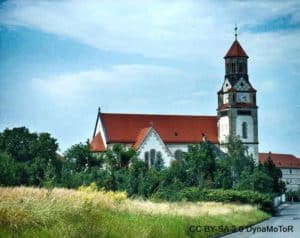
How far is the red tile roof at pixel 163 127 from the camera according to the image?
47438mm

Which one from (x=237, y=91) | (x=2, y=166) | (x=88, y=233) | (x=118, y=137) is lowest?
(x=88, y=233)

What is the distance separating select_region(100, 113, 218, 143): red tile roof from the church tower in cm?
133

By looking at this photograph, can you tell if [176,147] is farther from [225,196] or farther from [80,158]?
[225,196]

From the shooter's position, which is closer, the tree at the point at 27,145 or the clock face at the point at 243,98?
the tree at the point at 27,145

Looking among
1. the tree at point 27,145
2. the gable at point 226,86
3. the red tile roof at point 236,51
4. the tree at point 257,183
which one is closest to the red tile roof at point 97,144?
the tree at point 27,145

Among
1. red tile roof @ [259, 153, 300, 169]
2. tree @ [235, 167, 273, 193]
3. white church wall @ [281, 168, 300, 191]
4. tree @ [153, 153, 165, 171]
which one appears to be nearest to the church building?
tree @ [153, 153, 165, 171]

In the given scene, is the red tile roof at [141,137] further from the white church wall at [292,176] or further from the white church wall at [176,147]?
the white church wall at [292,176]

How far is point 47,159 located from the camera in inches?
1399

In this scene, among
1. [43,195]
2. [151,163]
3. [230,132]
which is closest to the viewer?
[43,195]

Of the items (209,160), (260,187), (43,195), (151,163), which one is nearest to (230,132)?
(151,163)

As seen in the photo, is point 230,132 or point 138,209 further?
point 230,132

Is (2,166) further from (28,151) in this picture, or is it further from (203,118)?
(203,118)

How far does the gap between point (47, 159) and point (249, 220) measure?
18.7 m

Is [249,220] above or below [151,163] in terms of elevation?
below
